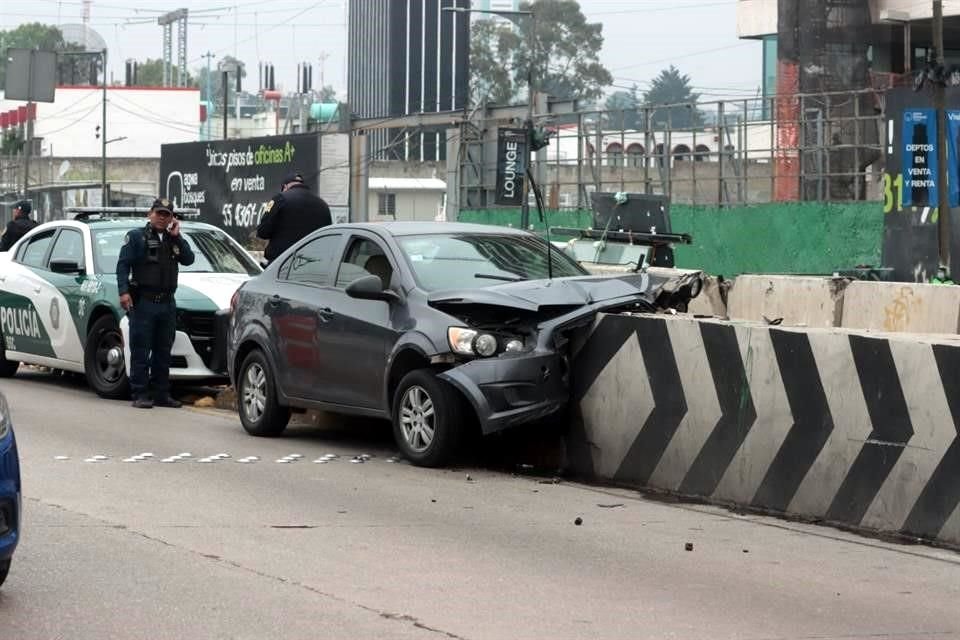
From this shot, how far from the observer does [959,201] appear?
19.8 metres

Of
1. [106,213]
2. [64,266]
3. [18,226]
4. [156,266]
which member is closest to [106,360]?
[64,266]

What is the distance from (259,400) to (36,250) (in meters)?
5.22

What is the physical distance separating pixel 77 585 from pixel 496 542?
7.58ft

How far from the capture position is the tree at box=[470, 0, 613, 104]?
10344cm

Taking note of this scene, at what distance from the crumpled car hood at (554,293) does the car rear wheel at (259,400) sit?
2170 millimetres

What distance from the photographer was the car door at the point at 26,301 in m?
16.9

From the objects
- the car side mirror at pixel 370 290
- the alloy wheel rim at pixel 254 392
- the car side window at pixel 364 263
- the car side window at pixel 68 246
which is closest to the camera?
the car side mirror at pixel 370 290

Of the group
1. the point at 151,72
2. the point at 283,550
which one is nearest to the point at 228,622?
the point at 283,550

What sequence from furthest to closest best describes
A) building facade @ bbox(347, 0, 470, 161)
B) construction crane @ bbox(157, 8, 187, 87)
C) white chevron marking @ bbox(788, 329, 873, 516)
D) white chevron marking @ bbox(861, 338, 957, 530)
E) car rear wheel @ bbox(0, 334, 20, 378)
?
1. construction crane @ bbox(157, 8, 187, 87)
2. building facade @ bbox(347, 0, 470, 161)
3. car rear wheel @ bbox(0, 334, 20, 378)
4. white chevron marking @ bbox(788, 329, 873, 516)
5. white chevron marking @ bbox(861, 338, 957, 530)

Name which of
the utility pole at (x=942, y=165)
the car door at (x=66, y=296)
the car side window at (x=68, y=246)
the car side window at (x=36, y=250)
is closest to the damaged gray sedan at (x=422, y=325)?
the car door at (x=66, y=296)

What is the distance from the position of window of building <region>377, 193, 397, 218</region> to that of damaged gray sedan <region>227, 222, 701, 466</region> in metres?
56.0

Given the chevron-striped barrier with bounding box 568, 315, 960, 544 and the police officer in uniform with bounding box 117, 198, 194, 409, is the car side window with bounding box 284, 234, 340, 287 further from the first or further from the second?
the chevron-striped barrier with bounding box 568, 315, 960, 544

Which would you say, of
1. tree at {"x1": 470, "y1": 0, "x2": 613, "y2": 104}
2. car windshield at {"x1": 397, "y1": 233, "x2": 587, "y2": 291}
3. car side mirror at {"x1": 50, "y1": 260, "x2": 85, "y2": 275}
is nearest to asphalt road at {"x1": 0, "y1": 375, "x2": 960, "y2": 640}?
car windshield at {"x1": 397, "y1": 233, "x2": 587, "y2": 291}

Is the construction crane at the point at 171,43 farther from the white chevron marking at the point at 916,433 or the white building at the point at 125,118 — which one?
the white chevron marking at the point at 916,433
